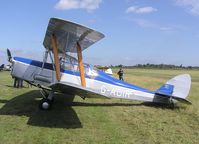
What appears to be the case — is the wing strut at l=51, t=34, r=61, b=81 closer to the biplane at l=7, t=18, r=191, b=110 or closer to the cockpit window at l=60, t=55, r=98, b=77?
the biplane at l=7, t=18, r=191, b=110

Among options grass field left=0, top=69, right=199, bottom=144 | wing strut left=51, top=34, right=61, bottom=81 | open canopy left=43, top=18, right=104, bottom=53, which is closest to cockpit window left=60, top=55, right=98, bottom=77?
open canopy left=43, top=18, right=104, bottom=53

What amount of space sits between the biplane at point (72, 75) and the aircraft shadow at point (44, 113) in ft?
1.59

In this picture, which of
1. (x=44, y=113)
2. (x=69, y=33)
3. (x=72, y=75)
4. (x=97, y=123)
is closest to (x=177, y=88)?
(x=72, y=75)

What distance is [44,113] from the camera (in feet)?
30.8

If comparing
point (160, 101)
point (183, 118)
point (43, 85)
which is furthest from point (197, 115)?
point (43, 85)

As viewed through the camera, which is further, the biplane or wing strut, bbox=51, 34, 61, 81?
the biplane

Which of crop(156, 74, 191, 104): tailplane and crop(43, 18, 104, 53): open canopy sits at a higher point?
crop(43, 18, 104, 53): open canopy

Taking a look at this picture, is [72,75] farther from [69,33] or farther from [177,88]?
[177,88]

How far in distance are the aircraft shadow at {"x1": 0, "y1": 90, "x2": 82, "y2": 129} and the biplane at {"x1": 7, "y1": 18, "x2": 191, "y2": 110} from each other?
19.0 inches

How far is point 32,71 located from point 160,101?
4.82 metres

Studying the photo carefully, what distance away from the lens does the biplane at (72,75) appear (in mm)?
9859

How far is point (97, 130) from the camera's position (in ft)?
24.9

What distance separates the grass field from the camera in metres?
6.82

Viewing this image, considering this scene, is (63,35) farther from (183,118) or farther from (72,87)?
(183,118)
